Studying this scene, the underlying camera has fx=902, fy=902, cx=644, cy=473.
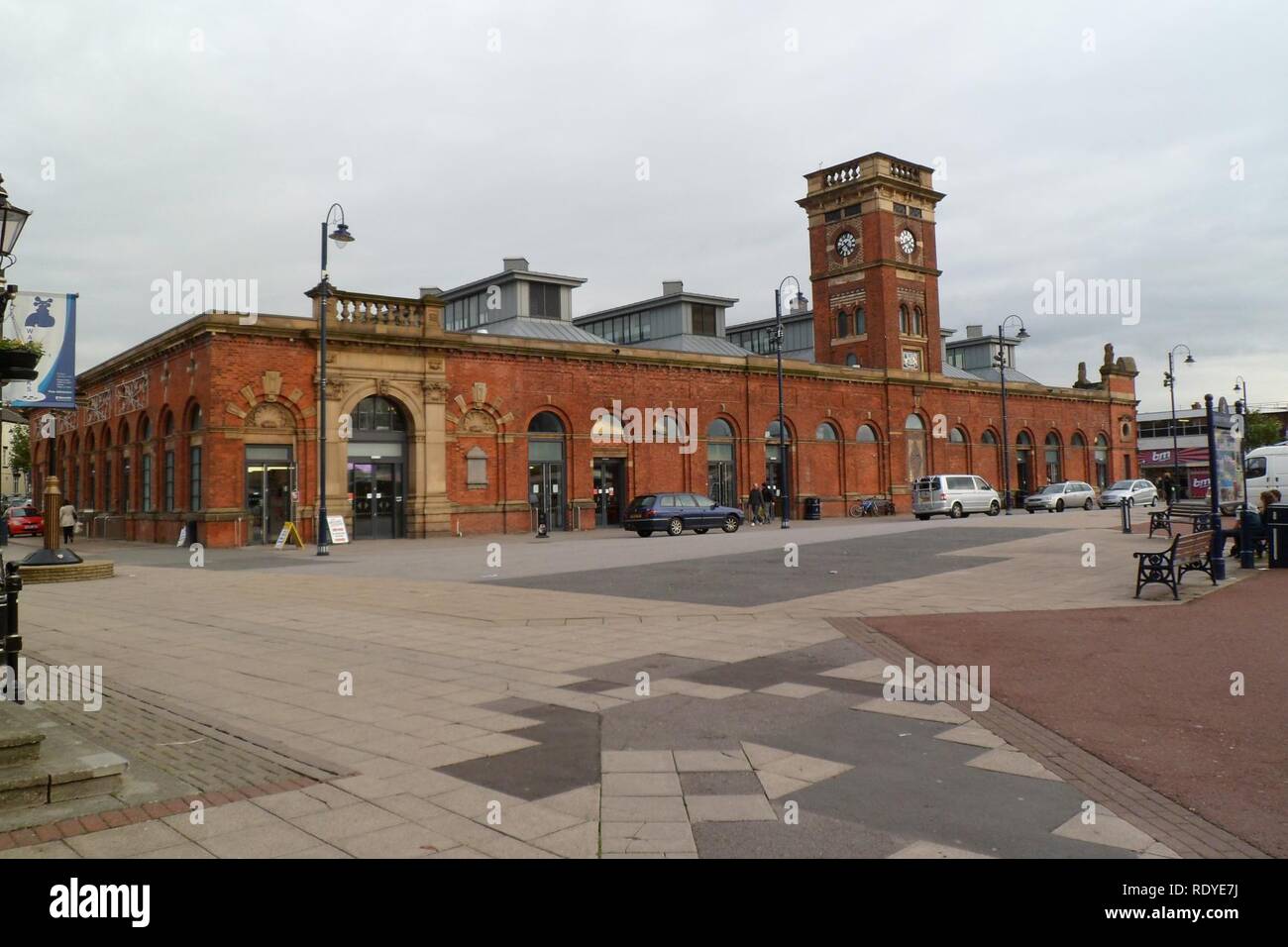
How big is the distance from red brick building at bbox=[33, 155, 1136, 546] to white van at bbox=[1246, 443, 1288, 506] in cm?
1931

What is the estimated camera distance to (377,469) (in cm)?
3155

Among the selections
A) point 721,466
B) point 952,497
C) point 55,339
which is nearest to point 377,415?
point 55,339

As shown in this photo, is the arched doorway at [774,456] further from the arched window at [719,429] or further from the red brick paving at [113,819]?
the red brick paving at [113,819]

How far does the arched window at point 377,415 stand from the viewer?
31.4 meters

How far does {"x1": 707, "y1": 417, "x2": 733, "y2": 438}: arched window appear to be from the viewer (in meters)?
41.1

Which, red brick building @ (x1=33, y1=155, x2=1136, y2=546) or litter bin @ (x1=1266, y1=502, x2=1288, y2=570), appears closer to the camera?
litter bin @ (x1=1266, y1=502, x2=1288, y2=570)

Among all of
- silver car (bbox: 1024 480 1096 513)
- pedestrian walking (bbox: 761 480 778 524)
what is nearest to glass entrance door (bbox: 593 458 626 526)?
pedestrian walking (bbox: 761 480 778 524)

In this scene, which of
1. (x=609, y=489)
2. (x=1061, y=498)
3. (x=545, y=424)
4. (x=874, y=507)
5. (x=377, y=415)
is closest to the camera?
(x=377, y=415)

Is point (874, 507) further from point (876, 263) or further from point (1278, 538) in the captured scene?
point (1278, 538)

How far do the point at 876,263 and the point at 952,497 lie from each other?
664 inches

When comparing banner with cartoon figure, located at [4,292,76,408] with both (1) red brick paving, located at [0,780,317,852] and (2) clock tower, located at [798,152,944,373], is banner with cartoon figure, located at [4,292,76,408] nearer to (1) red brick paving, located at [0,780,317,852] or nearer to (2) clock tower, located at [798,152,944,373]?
(1) red brick paving, located at [0,780,317,852]

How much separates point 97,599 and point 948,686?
13330mm
